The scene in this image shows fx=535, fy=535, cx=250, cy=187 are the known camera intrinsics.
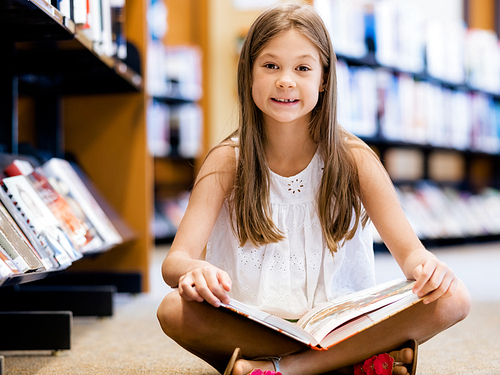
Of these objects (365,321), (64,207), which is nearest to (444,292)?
(365,321)

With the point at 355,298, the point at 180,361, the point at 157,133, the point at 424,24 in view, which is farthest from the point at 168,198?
the point at 355,298

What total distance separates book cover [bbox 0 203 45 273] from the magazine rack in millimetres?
633

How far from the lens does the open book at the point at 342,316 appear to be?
77 cm

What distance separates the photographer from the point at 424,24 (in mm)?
3266

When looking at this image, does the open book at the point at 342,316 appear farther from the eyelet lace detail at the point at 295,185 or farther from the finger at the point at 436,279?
the eyelet lace detail at the point at 295,185

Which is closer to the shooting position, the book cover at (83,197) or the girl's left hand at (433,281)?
the girl's left hand at (433,281)

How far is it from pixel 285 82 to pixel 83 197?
33.0 inches

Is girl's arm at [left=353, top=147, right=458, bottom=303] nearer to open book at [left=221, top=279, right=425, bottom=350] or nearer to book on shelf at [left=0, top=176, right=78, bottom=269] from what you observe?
open book at [left=221, top=279, right=425, bottom=350]

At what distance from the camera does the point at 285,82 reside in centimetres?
99

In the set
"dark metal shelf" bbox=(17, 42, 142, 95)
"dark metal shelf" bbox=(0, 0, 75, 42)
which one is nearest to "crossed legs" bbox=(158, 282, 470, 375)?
"dark metal shelf" bbox=(0, 0, 75, 42)

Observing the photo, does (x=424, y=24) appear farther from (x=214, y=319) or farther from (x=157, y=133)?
(x=214, y=319)

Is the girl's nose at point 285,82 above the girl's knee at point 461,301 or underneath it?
above

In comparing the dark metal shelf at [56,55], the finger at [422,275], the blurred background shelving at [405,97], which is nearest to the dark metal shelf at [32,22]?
the dark metal shelf at [56,55]

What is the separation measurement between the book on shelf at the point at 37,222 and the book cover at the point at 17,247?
0.03 metres
